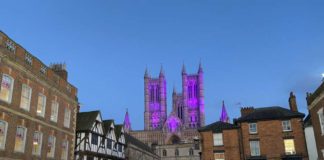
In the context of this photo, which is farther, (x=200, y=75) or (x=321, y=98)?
(x=200, y=75)

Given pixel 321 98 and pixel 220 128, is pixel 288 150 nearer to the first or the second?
pixel 220 128

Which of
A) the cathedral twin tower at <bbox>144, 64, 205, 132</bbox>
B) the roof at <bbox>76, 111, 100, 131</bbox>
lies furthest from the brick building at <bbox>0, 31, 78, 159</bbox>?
the cathedral twin tower at <bbox>144, 64, 205, 132</bbox>

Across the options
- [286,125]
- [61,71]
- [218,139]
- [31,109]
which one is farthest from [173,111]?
[31,109]

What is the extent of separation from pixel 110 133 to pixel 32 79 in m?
17.8

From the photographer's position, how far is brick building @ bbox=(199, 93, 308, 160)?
35.3 m

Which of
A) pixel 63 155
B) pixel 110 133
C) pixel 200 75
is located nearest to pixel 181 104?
pixel 200 75

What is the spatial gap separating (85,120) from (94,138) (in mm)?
2095

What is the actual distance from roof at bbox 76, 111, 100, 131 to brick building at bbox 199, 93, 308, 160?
12951 mm

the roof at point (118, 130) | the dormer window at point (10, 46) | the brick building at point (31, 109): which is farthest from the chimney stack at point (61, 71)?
the roof at point (118, 130)

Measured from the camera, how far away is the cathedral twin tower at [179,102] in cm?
13862

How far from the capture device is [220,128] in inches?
1499

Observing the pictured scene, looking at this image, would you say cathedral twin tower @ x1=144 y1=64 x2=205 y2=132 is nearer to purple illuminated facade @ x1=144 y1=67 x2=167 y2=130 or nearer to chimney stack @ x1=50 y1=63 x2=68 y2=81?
purple illuminated facade @ x1=144 y1=67 x2=167 y2=130

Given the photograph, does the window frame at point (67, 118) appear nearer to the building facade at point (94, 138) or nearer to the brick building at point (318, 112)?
the building facade at point (94, 138)

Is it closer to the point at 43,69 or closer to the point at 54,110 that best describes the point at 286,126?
the point at 54,110
